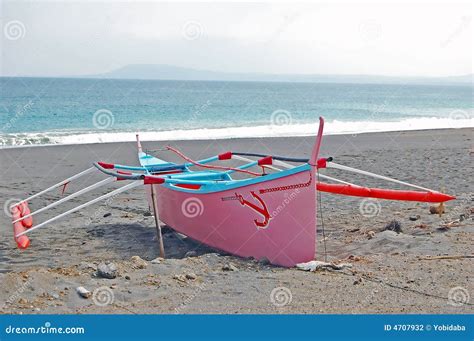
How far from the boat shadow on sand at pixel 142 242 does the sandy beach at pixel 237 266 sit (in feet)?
0.04

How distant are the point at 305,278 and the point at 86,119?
2675 cm

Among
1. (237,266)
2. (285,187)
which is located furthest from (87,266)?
(285,187)

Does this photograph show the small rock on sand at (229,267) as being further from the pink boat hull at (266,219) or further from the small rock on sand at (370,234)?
the small rock on sand at (370,234)

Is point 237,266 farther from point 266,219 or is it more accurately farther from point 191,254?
point 191,254

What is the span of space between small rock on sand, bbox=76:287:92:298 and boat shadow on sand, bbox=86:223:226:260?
161 centimetres

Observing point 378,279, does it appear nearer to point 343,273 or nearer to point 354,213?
point 343,273

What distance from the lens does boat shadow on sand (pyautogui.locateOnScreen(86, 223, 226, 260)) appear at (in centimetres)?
636

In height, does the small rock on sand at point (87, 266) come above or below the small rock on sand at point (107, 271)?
below

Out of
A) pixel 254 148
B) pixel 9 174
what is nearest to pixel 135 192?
pixel 9 174

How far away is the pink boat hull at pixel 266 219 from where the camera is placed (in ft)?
17.7

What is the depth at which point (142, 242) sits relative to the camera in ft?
22.4

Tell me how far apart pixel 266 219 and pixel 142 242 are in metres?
1.76

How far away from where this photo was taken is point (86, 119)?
30.5 meters

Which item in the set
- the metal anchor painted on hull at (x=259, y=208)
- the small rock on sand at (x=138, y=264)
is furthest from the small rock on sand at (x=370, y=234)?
the small rock on sand at (x=138, y=264)
